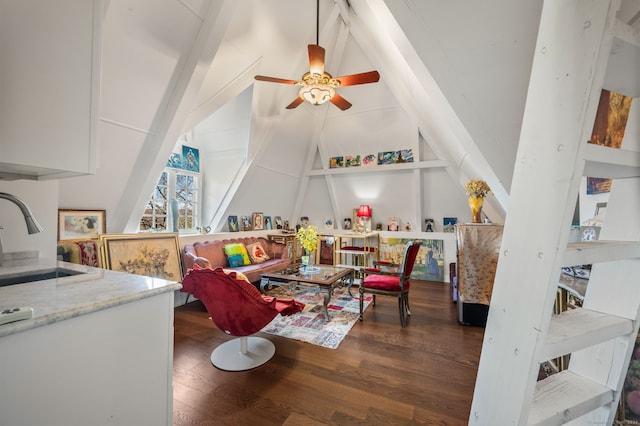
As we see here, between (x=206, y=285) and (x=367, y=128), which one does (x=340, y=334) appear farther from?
(x=367, y=128)

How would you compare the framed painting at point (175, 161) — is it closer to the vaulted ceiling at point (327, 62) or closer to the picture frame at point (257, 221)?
the vaulted ceiling at point (327, 62)

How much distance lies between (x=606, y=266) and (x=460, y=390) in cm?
166

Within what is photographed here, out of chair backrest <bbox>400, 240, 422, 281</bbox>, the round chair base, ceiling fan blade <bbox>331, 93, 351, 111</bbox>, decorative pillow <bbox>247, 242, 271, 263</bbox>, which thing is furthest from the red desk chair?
decorative pillow <bbox>247, 242, 271, 263</bbox>

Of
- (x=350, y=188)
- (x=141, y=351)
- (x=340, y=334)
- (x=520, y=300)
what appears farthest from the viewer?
(x=350, y=188)

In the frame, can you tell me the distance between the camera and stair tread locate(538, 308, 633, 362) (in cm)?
59

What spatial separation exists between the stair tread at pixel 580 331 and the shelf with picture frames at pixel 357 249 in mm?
4551

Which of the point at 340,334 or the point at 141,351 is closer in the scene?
the point at 141,351

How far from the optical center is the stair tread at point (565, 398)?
61cm

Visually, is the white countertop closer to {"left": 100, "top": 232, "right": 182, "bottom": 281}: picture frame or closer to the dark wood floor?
the dark wood floor

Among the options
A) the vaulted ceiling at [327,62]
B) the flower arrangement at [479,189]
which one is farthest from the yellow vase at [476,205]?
the vaulted ceiling at [327,62]

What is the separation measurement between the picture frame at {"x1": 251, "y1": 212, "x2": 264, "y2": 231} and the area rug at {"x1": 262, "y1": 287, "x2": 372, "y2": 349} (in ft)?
6.06

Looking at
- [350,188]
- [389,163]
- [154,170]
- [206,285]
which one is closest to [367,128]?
[389,163]

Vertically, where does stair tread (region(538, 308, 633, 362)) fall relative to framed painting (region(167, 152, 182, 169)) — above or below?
below

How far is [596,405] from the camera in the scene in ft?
2.22
